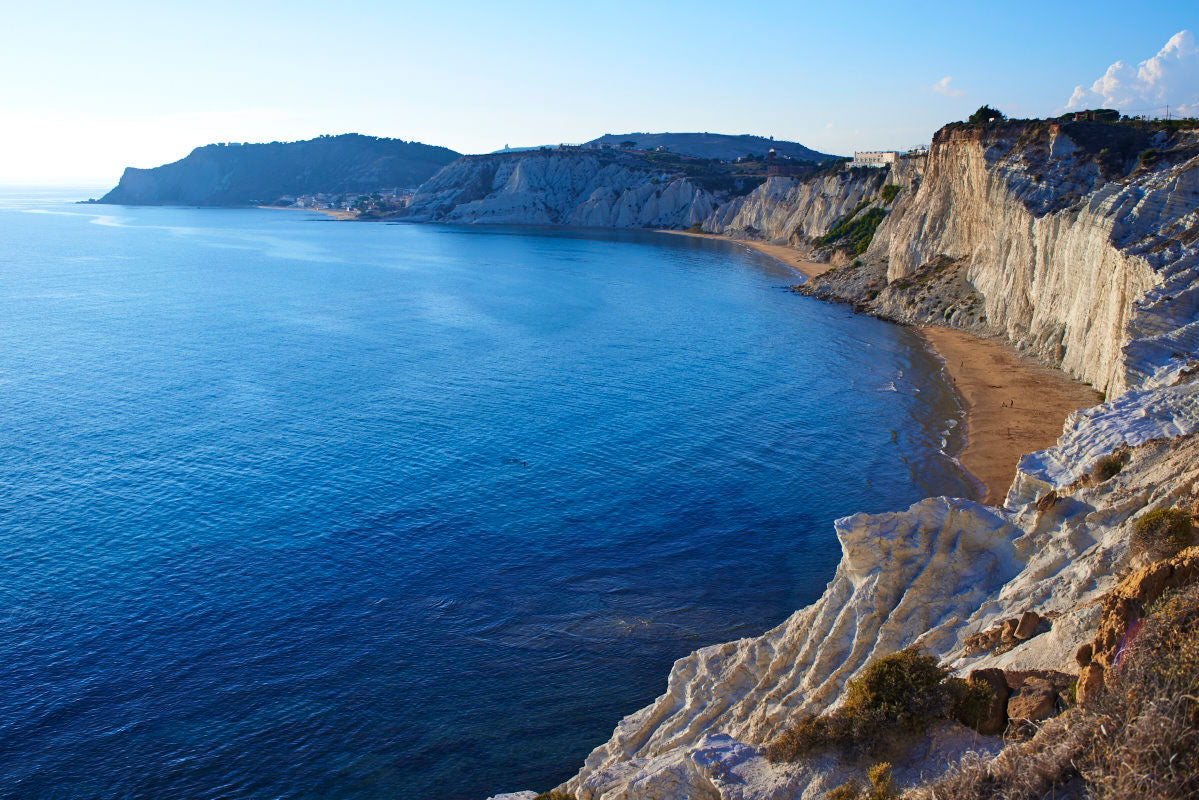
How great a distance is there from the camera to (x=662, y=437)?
4469 cm

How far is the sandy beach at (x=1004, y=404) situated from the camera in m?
40.0

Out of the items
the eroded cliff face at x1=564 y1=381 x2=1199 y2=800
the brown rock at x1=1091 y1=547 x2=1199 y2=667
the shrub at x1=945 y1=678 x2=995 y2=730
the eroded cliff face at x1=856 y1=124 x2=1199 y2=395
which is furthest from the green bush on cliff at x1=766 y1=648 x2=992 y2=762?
the eroded cliff face at x1=856 y1=124 x2=1199 y2=395

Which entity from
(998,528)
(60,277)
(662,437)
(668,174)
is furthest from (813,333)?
(668,174)

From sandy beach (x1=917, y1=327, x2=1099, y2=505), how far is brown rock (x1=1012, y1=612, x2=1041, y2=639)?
18509mm

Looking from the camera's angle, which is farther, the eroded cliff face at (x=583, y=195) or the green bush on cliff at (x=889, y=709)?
the eroded cliff face at (x=583, y=195)

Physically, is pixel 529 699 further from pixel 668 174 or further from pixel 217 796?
pixel 668 174

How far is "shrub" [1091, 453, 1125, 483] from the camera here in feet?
81.0

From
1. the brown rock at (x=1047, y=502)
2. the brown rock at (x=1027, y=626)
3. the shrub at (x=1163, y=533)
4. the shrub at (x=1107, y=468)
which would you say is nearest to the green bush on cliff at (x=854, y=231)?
the shrub at (x=1107, y=468)

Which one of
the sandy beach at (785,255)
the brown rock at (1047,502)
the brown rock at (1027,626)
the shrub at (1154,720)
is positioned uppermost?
the sandy beach at (785,255)

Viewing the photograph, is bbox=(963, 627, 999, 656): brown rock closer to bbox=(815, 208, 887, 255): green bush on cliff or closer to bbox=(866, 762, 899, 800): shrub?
bbox=(866, 762, 899, 800): shrub

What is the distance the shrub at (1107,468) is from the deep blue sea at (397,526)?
9.30m

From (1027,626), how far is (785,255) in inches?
4609

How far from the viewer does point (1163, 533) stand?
17.2 m

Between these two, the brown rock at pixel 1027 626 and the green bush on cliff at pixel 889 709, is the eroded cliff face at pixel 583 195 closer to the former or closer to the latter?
the brown rock at pixel 1027 626
